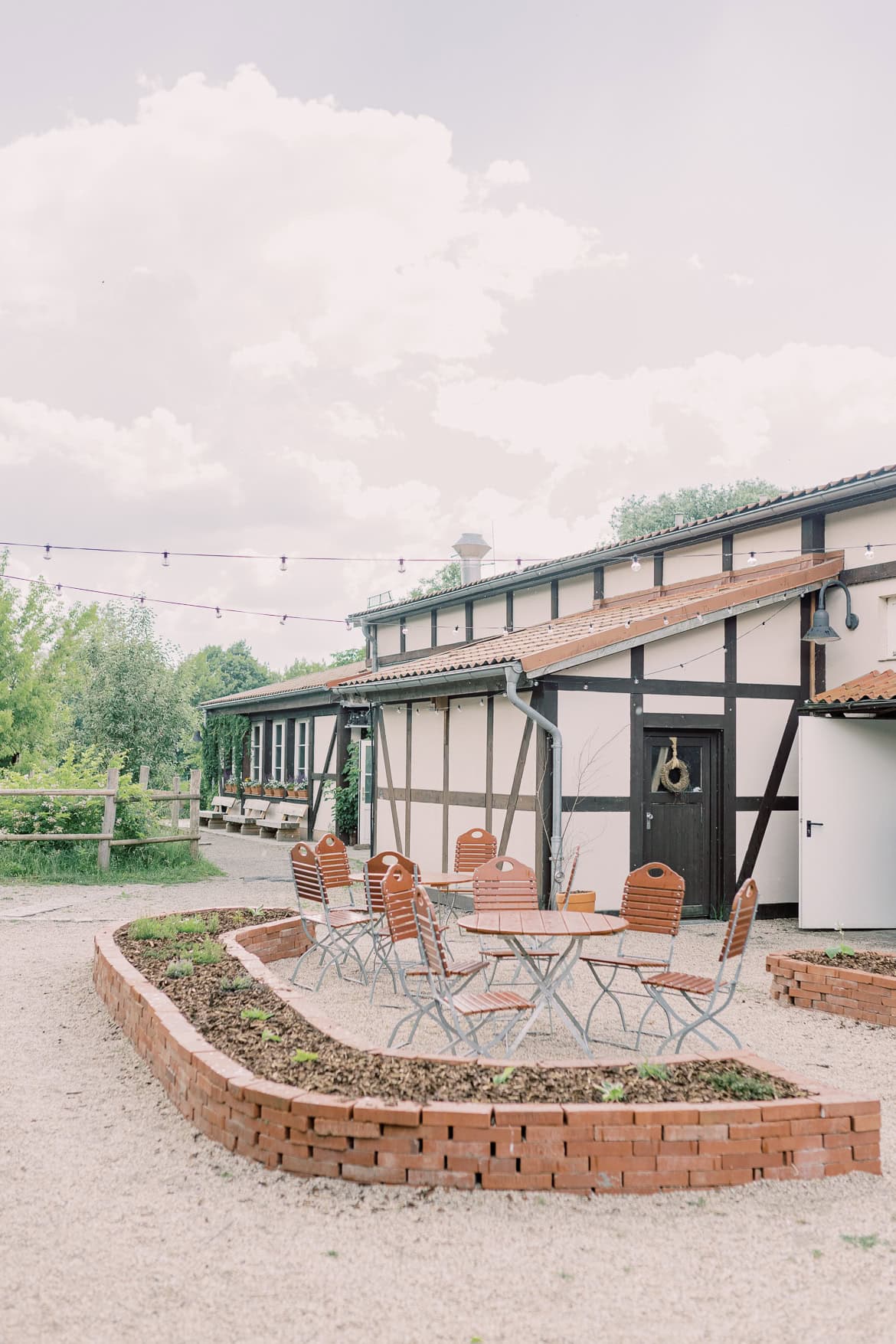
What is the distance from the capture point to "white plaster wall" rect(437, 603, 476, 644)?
1686 cm

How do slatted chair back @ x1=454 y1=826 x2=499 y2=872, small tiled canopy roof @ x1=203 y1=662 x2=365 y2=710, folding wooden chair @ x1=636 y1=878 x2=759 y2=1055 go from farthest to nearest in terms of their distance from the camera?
1. small tiled canopy roof @ x1=203 y1=662 x2=365 y2=710
2. slatted chair back @ x1=454 y1=826 x2=499 y2=872
3. folding wooden chair @ x1=636 y1=878 x2=759 y2=1055

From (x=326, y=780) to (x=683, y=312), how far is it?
38.1ft

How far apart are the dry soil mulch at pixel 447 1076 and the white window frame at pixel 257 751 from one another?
17.1 m

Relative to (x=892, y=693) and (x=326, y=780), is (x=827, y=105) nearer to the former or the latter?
(x=892, y=693)

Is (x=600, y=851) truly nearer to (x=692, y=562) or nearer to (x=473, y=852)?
(x=473, y=852)

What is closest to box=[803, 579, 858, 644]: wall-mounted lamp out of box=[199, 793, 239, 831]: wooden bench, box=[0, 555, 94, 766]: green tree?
box=[199, 793, 239, 831]: wooden bench

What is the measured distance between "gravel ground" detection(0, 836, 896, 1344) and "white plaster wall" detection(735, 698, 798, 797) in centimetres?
649

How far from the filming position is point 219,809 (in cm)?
2277

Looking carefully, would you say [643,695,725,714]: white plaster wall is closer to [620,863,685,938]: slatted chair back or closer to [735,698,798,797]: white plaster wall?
[735,698,798,797]: white plaster wall

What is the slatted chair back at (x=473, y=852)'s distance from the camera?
8969mm

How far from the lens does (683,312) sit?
20844 mm

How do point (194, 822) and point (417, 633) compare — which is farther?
point (417, 633)

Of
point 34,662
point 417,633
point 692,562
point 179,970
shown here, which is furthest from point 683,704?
point 34,662

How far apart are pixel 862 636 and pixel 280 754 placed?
1328 cm
